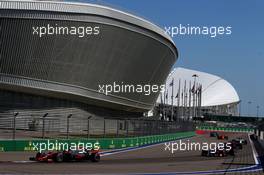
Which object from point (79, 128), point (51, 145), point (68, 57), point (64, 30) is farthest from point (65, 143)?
point (68, 57)

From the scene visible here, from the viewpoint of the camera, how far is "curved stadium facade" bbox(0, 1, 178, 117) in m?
63.1

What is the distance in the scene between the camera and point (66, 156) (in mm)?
30344

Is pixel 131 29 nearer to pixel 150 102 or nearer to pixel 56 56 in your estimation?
pixel 56 56

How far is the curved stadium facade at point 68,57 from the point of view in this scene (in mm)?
63062

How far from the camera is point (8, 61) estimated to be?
210ft

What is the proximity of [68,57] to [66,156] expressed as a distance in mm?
38373

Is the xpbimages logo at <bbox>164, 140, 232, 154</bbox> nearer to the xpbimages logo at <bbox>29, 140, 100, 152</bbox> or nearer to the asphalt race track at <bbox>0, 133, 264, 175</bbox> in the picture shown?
the xpbimages logo at <bbox>29, 140, 100, 152</bbox>

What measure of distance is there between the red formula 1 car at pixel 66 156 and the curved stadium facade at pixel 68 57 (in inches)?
1375

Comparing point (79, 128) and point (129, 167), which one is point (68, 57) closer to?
point (79, 128)

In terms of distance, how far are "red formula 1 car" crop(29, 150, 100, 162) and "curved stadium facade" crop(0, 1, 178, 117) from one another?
1375 inches

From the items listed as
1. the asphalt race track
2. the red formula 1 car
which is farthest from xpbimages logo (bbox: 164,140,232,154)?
the red formula 1 car

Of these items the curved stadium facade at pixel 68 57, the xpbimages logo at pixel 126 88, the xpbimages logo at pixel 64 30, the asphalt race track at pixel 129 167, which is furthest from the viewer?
the xpbimages logo at pixel 126 88

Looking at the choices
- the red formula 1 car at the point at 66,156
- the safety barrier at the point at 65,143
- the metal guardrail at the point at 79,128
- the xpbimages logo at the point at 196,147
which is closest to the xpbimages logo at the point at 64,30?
the metal guardrail at the point at 79,128

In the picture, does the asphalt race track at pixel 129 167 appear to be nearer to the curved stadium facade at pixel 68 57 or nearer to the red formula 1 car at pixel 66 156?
the red formula 1 car at pixel 66 156
